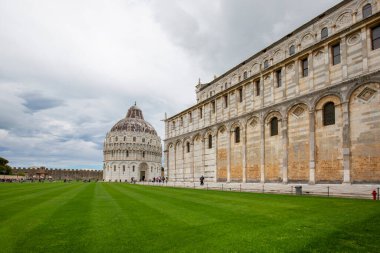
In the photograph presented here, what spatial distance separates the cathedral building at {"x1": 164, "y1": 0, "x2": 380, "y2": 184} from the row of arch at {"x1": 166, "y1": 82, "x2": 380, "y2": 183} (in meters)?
0.07

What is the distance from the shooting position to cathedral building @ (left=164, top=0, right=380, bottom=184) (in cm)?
2233

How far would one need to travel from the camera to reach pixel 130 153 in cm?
13238

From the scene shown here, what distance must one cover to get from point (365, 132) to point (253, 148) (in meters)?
13.5

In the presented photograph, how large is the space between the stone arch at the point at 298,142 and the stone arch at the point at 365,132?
452 cm

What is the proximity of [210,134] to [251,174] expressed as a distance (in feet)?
37.7

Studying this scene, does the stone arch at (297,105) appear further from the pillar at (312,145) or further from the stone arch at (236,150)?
the stone arch at (236,150)

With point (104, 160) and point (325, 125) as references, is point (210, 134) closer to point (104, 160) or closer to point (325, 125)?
point (325, 125)

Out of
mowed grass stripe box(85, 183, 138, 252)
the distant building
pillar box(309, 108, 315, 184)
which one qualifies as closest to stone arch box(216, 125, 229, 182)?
pillar box(309, 108, 315, 184)

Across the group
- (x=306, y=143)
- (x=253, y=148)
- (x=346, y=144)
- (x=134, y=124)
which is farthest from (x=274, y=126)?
(x=134, y=124)

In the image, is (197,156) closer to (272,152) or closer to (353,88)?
(272,152)

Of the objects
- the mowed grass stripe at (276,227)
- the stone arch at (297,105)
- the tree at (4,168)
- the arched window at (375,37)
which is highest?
the arched window at (375,37)

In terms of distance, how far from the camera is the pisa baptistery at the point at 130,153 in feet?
426

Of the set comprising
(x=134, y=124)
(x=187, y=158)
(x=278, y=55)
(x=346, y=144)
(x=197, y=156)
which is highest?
(x=134, y=124)

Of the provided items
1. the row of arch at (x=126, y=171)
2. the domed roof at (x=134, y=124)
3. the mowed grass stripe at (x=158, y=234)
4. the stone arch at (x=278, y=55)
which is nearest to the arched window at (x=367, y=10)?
the stone arch at (x=278, y=55)
